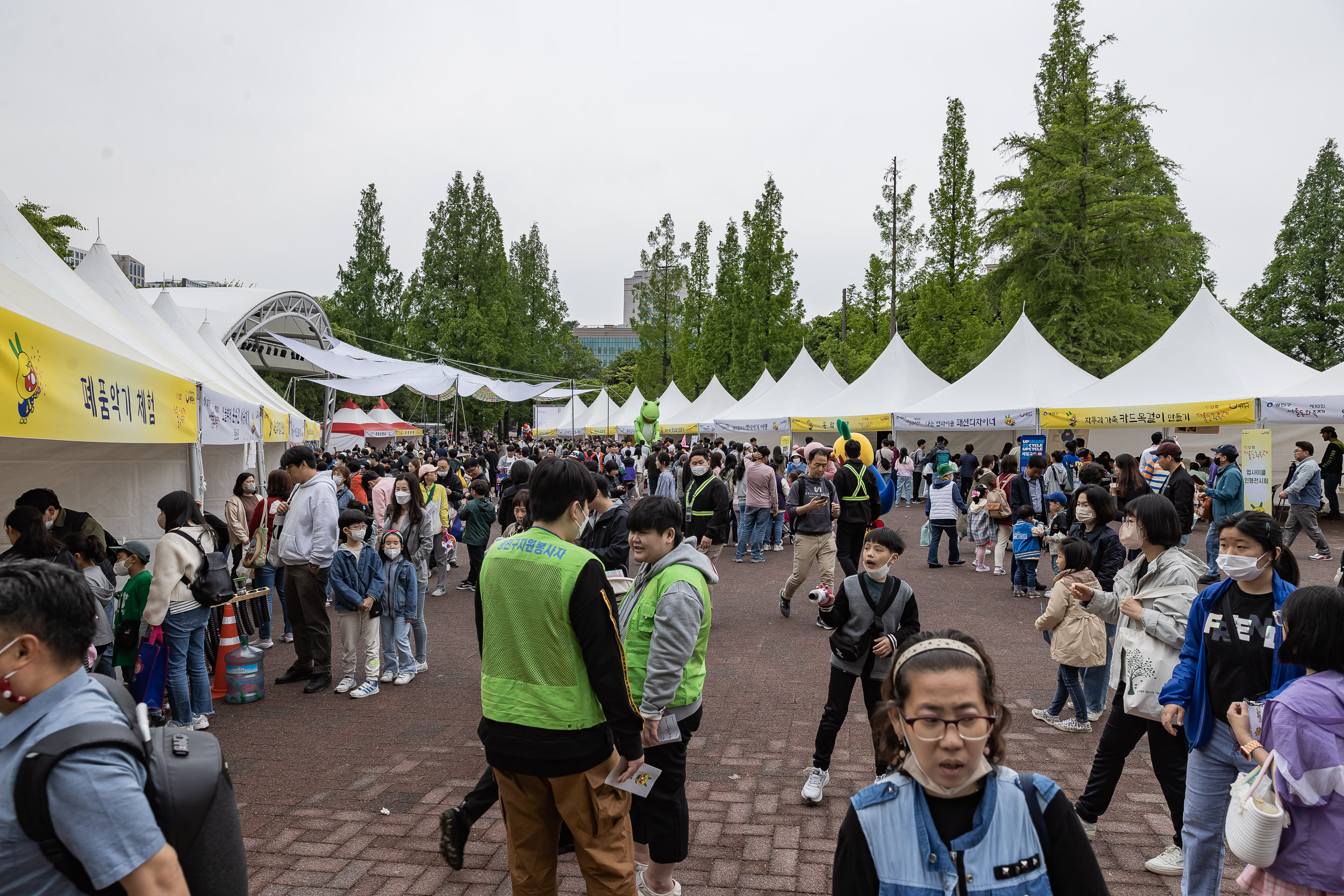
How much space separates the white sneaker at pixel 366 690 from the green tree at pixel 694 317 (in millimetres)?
A: 35184

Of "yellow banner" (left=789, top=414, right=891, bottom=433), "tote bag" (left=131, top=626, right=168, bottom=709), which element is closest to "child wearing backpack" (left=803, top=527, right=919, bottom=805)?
"tote bag" (left=131, top=626, right=168, bottom=709)

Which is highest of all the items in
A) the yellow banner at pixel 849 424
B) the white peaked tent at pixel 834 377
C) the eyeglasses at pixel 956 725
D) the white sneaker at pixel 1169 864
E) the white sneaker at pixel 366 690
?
the white peaked tent at pixel 834 377

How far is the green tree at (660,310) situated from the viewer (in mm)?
47219

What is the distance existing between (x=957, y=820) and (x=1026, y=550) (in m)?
8.59

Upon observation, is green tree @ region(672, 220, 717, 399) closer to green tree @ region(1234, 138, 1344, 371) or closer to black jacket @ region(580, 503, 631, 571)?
green tree @ region(1234, 138, 1344, 371)

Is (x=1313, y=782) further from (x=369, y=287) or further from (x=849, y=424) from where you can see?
(x=369, y=287)

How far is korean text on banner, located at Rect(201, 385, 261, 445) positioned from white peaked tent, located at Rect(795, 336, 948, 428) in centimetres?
1496

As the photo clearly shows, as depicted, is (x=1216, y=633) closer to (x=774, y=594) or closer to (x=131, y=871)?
(x=131, y=871)

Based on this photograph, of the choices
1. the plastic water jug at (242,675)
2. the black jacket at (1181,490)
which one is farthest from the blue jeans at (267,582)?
the black jacket at (1181,490)

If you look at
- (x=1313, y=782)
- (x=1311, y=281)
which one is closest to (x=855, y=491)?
(x=1313, y=782)

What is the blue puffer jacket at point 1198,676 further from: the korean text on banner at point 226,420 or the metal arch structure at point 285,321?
the metal arch structure at point 285,321

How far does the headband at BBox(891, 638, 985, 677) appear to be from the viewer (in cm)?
159

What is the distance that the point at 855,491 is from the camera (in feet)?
27.6

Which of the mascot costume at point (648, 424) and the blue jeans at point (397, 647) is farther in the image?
the mascot costume at point (648, 424)
